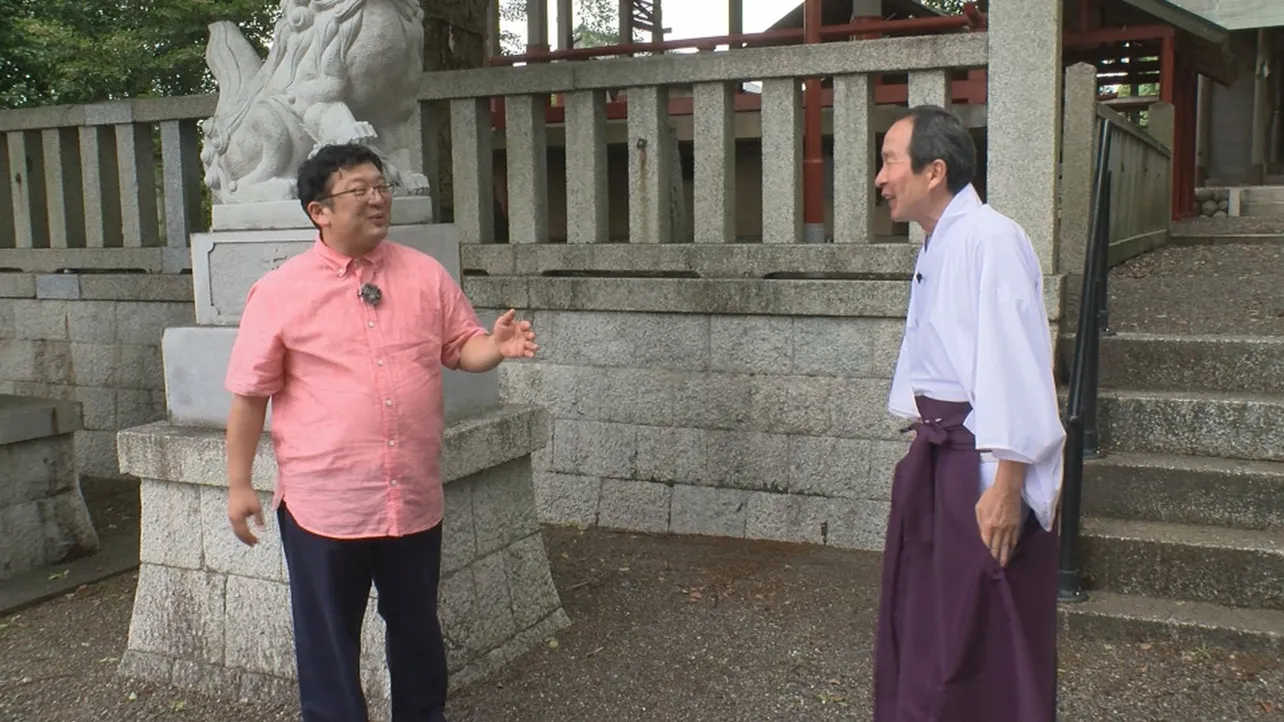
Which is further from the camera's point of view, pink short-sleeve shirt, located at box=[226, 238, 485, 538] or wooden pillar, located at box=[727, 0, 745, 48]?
wooden pillar, located at box=[727, 0, 745, 48]

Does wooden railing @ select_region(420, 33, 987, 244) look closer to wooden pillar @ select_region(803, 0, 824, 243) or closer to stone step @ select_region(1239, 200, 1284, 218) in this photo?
wooden pillar @ select_region(803, 0, 824, 243)

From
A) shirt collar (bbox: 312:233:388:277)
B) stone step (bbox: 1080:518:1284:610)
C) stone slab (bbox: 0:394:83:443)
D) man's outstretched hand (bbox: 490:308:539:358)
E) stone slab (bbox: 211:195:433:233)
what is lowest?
stone step (bbox: 1080:518:1284:610)

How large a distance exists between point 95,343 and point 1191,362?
23.2 feet

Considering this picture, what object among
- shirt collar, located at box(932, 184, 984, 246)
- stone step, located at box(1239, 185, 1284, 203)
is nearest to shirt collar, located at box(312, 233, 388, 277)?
shirt collar, located at box(932, 184, 984, 246)

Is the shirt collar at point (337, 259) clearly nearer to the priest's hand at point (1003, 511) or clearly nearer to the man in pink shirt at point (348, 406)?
the man in pink shirt at point (348, 406)

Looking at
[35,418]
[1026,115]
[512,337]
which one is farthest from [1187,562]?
[35,418]

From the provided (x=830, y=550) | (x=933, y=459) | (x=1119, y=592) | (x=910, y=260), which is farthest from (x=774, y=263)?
(x=933, y=459)

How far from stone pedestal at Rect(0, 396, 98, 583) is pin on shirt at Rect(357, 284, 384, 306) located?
12.2ft

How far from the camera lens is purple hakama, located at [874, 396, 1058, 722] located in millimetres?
2680

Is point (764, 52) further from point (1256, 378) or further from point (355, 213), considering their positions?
point (355, 213)

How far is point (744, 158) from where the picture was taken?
9102mm

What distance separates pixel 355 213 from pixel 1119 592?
3.36 meters

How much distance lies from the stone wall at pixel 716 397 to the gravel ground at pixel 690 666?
0.52 m

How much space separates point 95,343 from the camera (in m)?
8.09
